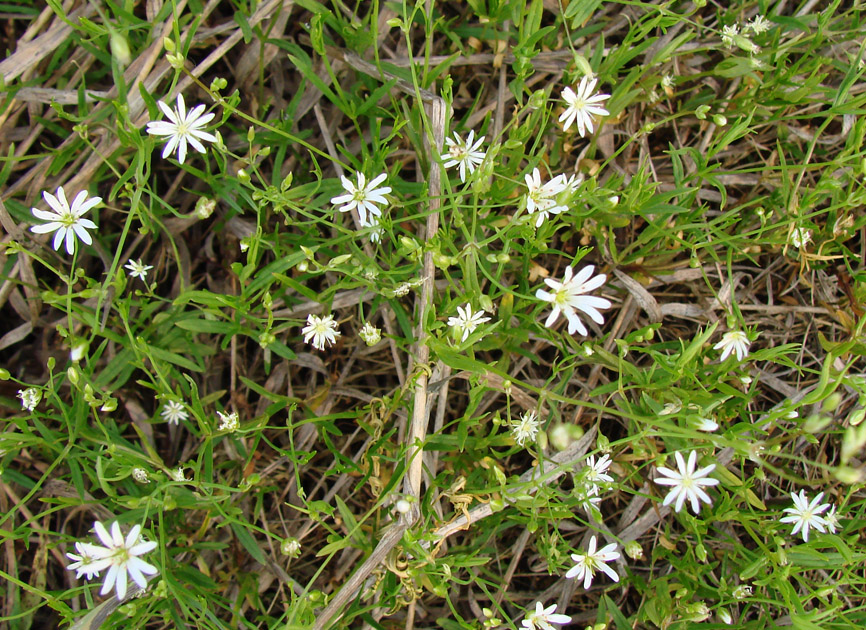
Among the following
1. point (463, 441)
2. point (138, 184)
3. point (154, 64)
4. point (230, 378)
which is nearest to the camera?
point (138, 184)

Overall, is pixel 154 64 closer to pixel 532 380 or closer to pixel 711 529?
pixel 532 380

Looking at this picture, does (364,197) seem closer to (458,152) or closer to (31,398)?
(458,152)

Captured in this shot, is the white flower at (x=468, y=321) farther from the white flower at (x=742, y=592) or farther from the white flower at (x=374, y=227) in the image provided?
the white flower at (x=742, y=592)

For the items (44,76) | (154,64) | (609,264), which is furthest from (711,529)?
(44,76)

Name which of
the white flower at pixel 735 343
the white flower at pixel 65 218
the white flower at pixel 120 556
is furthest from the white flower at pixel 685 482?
the white flower at pixel 65 218

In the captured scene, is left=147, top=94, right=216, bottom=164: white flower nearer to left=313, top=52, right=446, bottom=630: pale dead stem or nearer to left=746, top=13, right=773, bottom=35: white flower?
left=313, top=52, right=446, bottom=630: pale dead stem

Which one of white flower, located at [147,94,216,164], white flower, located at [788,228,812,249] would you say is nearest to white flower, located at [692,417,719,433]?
white flower, located at [788,228,812,249]
